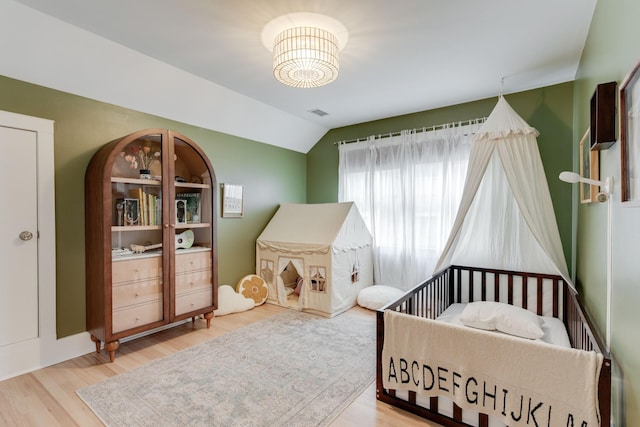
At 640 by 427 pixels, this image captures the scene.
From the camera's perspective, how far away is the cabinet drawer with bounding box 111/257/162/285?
2523 millimetres

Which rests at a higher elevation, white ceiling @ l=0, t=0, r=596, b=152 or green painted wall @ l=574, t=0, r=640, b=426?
white ceiling @ l=0, t=0, r=596, b=152

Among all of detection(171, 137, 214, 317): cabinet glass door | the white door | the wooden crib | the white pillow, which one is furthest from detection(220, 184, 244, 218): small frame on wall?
the white pillow

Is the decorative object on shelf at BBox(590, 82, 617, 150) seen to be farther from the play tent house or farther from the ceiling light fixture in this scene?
the play tent house

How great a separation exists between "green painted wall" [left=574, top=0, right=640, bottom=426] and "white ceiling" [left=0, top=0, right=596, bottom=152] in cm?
43

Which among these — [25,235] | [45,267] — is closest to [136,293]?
[45,267]

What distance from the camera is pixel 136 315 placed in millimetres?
2639

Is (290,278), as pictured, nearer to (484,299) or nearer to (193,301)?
(193,301)

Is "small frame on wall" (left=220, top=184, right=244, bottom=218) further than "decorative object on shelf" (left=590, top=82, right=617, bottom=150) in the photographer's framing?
Yes

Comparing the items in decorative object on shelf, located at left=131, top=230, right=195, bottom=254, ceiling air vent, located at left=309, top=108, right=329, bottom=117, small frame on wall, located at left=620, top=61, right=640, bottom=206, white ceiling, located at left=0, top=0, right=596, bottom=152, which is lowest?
Answer: decorative object on shelf, located at left=131, top=230, right=195, bottom=254

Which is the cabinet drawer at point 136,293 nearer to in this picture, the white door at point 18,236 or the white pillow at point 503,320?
the white door at point 18,236

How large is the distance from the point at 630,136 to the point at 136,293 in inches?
131

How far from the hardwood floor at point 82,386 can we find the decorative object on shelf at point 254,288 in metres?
0.85

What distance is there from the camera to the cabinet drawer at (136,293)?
2.51 meters

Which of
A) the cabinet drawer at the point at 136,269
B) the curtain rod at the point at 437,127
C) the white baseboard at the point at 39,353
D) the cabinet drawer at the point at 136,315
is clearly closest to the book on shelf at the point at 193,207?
the cabinet drawer at the point at 136,269
